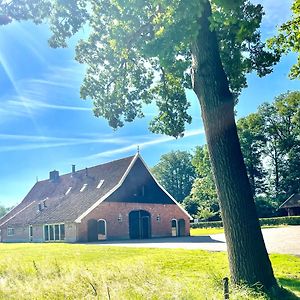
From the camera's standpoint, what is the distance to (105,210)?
130 ft

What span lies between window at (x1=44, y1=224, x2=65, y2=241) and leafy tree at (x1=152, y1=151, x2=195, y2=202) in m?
58.7

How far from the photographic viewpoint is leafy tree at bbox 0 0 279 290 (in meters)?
8.29

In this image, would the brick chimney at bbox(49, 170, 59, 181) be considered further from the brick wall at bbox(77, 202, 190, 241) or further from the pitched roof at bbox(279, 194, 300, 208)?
the pitched roof at bbox(279, 194, 300, 208)

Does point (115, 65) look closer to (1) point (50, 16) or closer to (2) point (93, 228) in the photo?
(1) point (50, 16)

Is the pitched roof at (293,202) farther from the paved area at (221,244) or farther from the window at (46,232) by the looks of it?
the window at (46,232)

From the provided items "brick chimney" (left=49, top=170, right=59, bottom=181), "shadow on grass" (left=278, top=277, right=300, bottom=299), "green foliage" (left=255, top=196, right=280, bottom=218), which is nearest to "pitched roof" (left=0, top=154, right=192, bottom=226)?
"brick chimney" (left=49, top=170, right=59, bottom=181)

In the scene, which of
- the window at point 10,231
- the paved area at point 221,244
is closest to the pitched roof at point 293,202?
the paved area at point 221,244

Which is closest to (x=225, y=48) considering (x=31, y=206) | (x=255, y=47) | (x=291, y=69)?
(x=255, y=47)

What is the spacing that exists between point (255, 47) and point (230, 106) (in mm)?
4128

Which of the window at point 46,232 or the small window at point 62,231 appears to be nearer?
the small window at point 62,231

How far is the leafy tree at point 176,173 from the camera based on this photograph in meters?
100

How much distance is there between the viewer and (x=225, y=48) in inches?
459

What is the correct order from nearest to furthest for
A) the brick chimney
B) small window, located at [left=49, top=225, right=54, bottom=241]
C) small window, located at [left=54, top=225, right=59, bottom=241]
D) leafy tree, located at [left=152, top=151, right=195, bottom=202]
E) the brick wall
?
the brick wall → small window, located at [left=54, top=225, right=59, bottom=241] → small window, located at [left=49, top=225, right=54, bottom=241] → the brick chimney → leafy tree, located at [left=152, top=151, right=195, bottom=202]

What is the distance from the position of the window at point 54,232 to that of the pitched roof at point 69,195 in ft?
1.93
